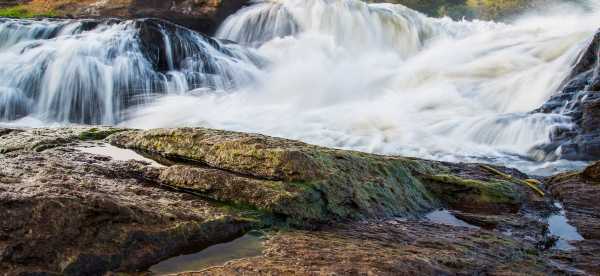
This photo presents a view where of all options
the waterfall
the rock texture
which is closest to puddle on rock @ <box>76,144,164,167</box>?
the rock texture

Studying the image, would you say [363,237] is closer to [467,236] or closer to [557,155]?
[467,236]

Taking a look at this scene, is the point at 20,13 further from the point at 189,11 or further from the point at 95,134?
the point at 95,134

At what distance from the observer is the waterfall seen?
11.5 meters

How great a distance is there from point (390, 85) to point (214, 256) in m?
13.8

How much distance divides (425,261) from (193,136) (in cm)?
208

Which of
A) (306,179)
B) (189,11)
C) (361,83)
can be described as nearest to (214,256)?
(306,179)

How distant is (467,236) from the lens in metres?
3.12

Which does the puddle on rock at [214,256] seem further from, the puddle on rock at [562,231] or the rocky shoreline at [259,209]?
the puddle on rock at [562,231]

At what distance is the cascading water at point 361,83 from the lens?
1029 centimetres

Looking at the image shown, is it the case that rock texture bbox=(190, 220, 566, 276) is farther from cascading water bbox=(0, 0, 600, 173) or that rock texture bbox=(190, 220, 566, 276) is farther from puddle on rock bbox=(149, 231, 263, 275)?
cascading water bbox=(0, 0, 600, 173)

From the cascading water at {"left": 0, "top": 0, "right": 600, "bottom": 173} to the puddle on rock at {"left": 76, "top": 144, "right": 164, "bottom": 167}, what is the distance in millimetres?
6053

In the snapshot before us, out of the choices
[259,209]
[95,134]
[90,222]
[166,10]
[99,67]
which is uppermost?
[166,10]

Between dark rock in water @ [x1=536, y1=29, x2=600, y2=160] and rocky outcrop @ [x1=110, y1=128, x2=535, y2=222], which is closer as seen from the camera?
rocky outcrop @ [x1=110, y1=128, x2=535, y2=222]

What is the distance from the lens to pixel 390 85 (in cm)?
1569
